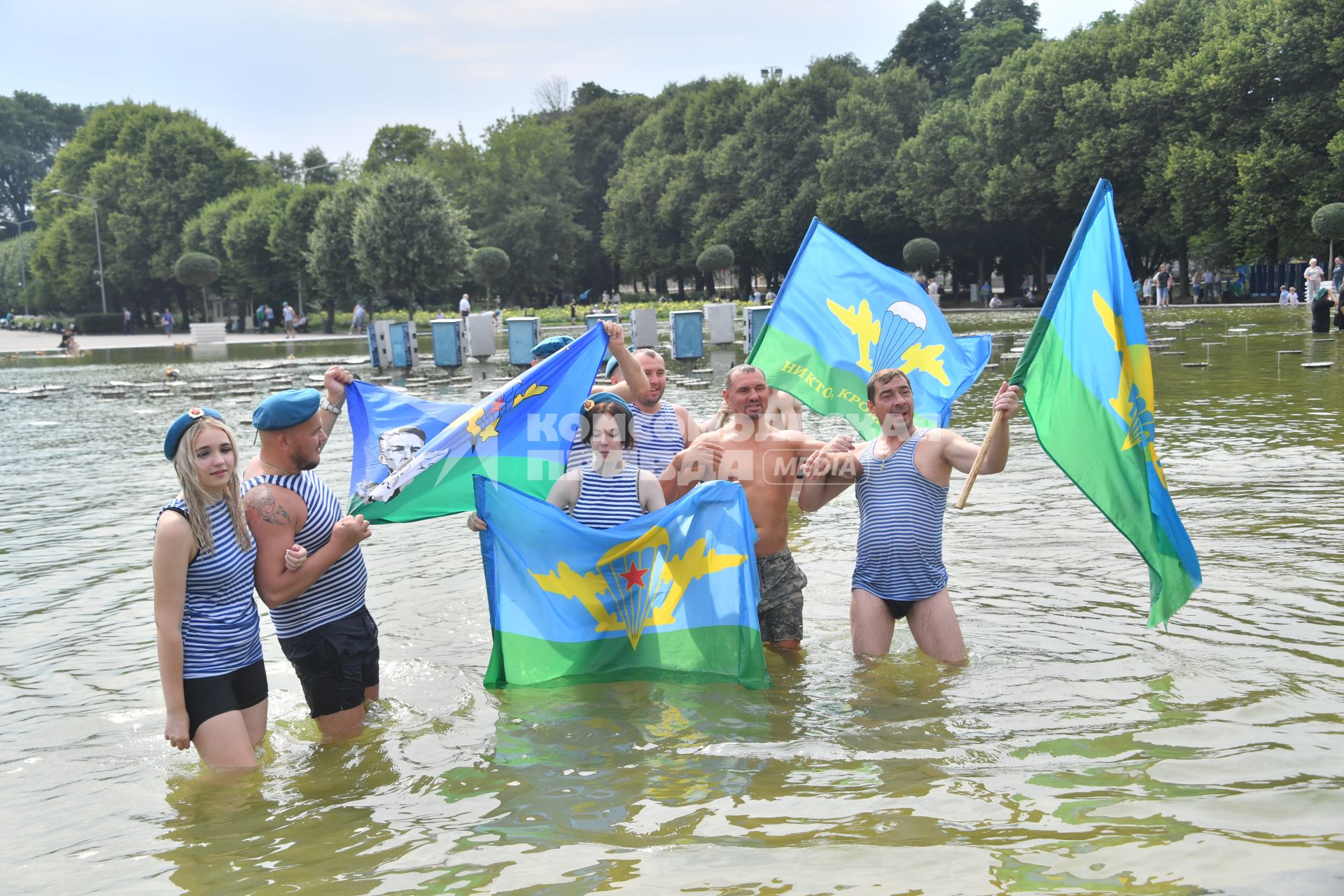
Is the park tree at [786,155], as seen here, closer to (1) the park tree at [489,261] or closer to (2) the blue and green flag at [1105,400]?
(1) the park tree at [489,261]

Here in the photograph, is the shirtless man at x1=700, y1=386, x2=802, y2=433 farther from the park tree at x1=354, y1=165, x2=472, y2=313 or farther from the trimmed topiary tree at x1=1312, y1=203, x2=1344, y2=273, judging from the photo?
the park tree at x1=354, y1=165, x2=472, y2=313

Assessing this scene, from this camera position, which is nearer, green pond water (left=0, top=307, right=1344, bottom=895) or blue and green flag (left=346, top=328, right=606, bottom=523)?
green pond water (left=0, top=307, right=1344, bottom=895)

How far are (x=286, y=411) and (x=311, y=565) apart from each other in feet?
2.25

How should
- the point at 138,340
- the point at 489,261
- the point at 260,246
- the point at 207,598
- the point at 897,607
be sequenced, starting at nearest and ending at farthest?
the point at 207,598 < the point at 897,607 < the point at 489,261 < the point at 138,340 < the point at 260,246

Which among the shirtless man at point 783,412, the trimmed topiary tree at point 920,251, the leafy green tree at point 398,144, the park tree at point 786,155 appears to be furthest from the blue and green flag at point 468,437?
the leafy green tree at point 398,144

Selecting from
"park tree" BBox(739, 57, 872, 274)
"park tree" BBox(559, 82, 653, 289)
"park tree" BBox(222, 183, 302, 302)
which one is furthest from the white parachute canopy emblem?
"park tree" BBox(559, 82, 653, 289)

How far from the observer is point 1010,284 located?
6341cm

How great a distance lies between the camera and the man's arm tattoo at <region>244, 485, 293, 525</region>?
5.31m

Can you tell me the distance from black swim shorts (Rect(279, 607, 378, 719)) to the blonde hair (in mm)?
647

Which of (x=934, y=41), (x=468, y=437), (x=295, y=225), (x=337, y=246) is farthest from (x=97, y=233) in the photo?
(x=468, y=437)

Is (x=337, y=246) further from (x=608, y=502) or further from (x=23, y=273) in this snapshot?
(x=23, y=273)

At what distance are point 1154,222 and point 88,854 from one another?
50858mm

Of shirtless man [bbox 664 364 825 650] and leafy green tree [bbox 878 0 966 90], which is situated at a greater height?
leafy green tree [bbox 878 0 966 90]

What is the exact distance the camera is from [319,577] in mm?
5410
